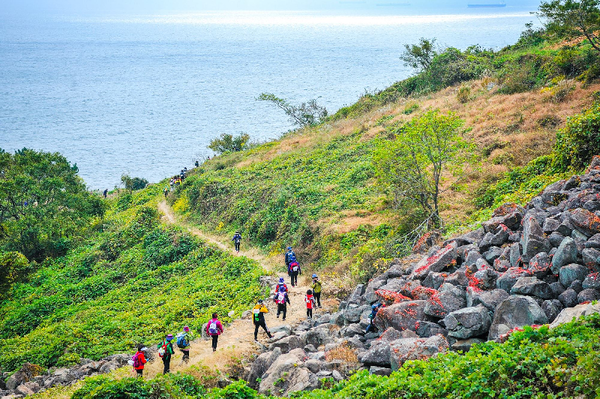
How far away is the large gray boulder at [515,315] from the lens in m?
12.5

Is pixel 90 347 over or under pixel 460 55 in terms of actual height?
under

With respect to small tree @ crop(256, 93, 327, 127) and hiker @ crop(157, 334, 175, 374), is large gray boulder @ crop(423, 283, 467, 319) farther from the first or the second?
small tree @ crop(256, 93, 327, 127)

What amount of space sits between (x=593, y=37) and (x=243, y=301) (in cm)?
3757

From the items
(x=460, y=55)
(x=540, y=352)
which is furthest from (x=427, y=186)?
(x=460, y=55)

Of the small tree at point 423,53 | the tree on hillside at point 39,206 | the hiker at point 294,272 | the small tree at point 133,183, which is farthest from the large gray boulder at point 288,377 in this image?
the small tree at point 133,183

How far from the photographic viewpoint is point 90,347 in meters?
23.1

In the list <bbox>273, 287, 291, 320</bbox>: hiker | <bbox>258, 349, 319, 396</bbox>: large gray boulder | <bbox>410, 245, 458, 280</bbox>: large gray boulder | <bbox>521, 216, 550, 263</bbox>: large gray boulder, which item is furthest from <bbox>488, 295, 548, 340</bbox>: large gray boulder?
<bbox>273, 287, 291, 320</bbox>: hiker

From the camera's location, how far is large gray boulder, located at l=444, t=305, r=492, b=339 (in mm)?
13148

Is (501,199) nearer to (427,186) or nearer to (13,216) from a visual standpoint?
(427,186)

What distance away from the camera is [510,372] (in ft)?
33.5

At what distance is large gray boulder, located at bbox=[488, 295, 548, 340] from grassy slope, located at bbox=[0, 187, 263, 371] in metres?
13.8

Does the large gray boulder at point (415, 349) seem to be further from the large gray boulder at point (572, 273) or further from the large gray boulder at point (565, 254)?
the large gray boulder at point (565, 254)

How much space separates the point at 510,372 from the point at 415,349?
320 centimetres

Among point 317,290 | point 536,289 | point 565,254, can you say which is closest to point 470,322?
point 536,289
